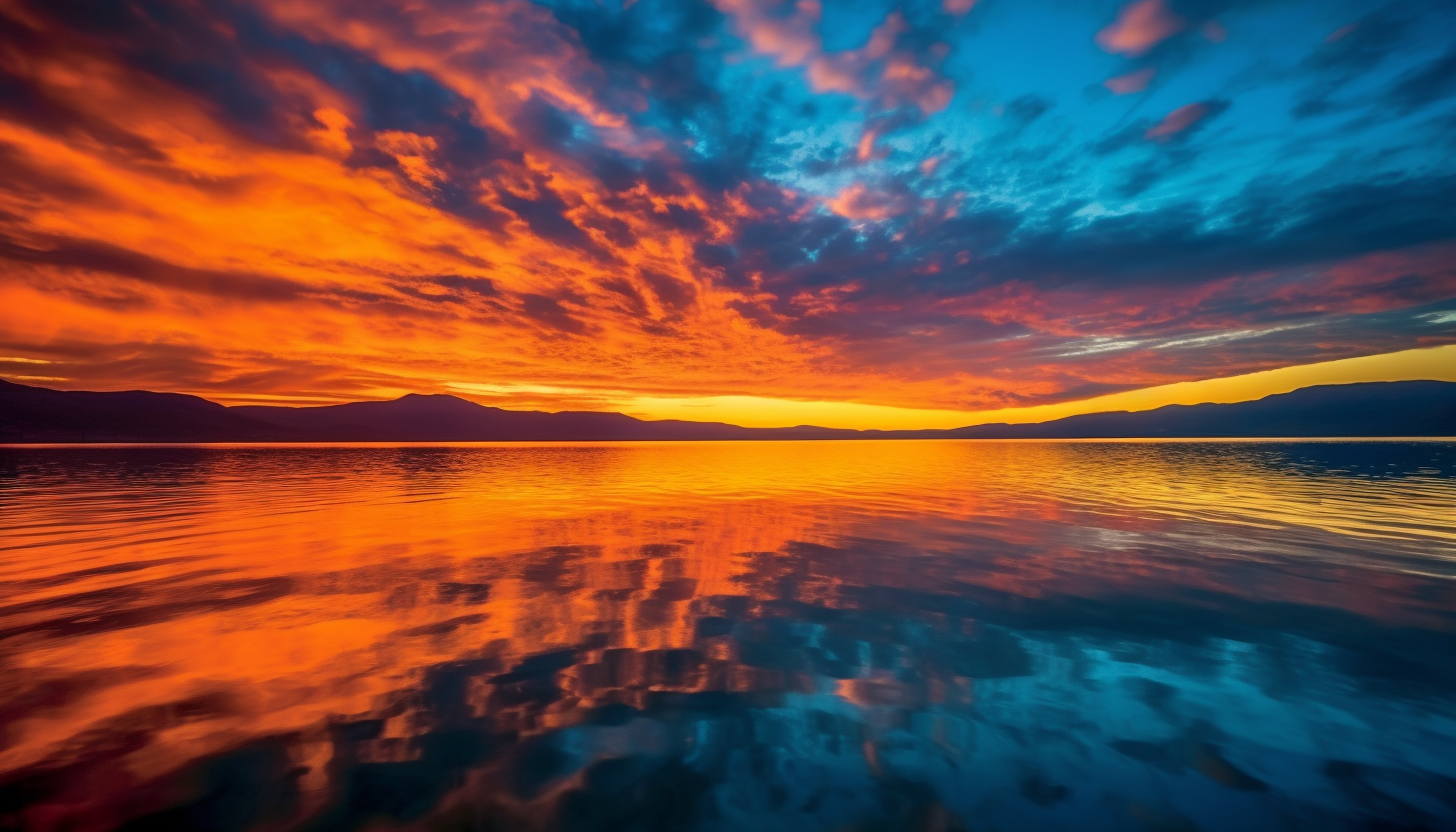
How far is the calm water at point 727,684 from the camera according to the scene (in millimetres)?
5301

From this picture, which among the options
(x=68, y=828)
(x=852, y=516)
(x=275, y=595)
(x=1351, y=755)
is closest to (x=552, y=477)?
(x=852, y=516)

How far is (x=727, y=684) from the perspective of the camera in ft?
25.7

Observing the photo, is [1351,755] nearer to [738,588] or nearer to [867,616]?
[867,616]

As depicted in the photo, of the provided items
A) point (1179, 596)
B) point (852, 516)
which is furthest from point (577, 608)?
point (852, 516)

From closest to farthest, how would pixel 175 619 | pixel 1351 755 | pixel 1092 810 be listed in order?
1. pixel 1092 810
2. pixel 1351 755
3. pixel 175 619

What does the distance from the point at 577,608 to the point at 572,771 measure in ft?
19.4

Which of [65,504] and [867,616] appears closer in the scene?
[867,616]

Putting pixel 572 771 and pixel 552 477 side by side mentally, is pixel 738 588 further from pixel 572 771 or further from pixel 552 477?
pixel 552 477

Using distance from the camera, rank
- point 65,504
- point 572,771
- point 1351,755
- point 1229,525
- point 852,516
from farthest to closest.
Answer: point 65,504 < point 852,516 < point 1229,525 < point 1351,755 < point 572,771

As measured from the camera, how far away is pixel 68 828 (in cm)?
479

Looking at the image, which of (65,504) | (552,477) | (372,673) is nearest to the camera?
(372,673)

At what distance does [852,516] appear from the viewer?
1002 inches

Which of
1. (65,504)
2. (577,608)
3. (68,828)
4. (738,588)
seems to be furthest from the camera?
(65,504)

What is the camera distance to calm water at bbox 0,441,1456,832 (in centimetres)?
530
